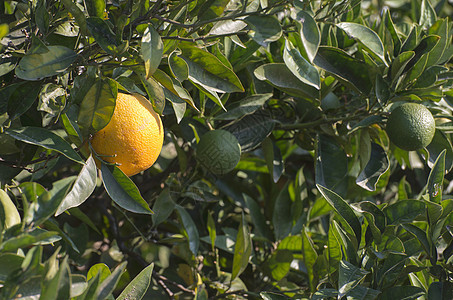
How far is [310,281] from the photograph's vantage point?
1.38 metres

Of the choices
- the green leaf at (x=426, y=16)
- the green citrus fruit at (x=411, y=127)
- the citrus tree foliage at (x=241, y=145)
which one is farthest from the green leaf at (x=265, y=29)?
the green leaf at (x=426, y=16)

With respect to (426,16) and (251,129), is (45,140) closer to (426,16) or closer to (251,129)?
(251,129)

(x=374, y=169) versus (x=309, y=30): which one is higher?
(x=309, y=30)

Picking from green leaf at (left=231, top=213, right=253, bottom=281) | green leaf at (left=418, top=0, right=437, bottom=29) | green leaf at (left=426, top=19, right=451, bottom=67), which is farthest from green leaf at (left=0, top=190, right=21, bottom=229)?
green leaf at (left=418, top=0, right=437, bottom=29)

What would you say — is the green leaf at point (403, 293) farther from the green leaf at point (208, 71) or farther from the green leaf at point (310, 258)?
the green leaf at point (208, 71)

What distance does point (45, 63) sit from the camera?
96 cm

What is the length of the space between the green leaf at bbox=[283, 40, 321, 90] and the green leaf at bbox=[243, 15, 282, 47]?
6.5 inches

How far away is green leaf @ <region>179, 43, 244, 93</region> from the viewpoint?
3.73 ft

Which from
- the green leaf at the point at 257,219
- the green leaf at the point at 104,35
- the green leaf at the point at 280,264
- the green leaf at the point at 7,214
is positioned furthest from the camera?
the green leaf at the point at 257,219

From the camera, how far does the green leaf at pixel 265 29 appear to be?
1.03m

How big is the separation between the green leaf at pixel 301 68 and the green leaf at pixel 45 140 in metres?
0.50

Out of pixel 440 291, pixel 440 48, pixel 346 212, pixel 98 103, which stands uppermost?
pixel 98 103

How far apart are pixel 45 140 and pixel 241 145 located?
23.5 inches

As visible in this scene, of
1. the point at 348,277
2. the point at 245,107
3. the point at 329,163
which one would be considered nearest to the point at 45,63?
the point at 245,107
